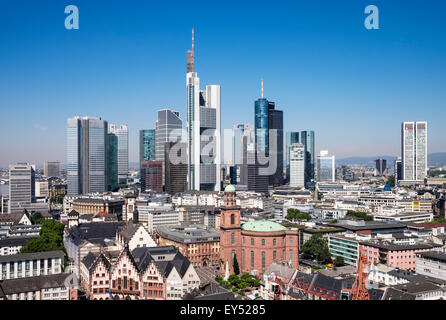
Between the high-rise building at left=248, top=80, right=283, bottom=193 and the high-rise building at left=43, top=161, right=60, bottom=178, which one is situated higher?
the high-rise building at left=248, top=80, right=283, bottom=193

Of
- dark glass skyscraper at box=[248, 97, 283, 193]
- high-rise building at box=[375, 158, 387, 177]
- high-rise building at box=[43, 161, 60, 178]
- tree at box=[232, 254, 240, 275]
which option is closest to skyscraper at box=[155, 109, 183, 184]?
dark glass skyscraper at box=[248, 97, 283, 193]

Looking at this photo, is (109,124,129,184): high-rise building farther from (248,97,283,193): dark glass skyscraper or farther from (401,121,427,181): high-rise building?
(401,121,427,181): high-rise building

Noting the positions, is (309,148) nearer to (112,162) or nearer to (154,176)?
(154,176)

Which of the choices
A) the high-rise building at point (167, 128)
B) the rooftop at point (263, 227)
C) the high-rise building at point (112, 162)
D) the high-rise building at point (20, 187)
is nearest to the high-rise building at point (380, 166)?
the high-rise building at point (167, 128)

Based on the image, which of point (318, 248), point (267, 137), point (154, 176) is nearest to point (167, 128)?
point (154, 176)

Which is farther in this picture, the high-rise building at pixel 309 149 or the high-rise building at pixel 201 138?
the high-rise building at pixel 309 149

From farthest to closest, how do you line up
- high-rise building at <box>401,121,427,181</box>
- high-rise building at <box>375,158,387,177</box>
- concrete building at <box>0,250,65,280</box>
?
high-rise building at <box>375,158,387,177</box> → high-rise building at <box>401,121,427,181</box> → concrete building at <box>0,250,65,280</box>

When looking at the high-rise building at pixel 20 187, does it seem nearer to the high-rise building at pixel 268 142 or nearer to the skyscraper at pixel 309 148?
the high-rise building at pixel 268 142
